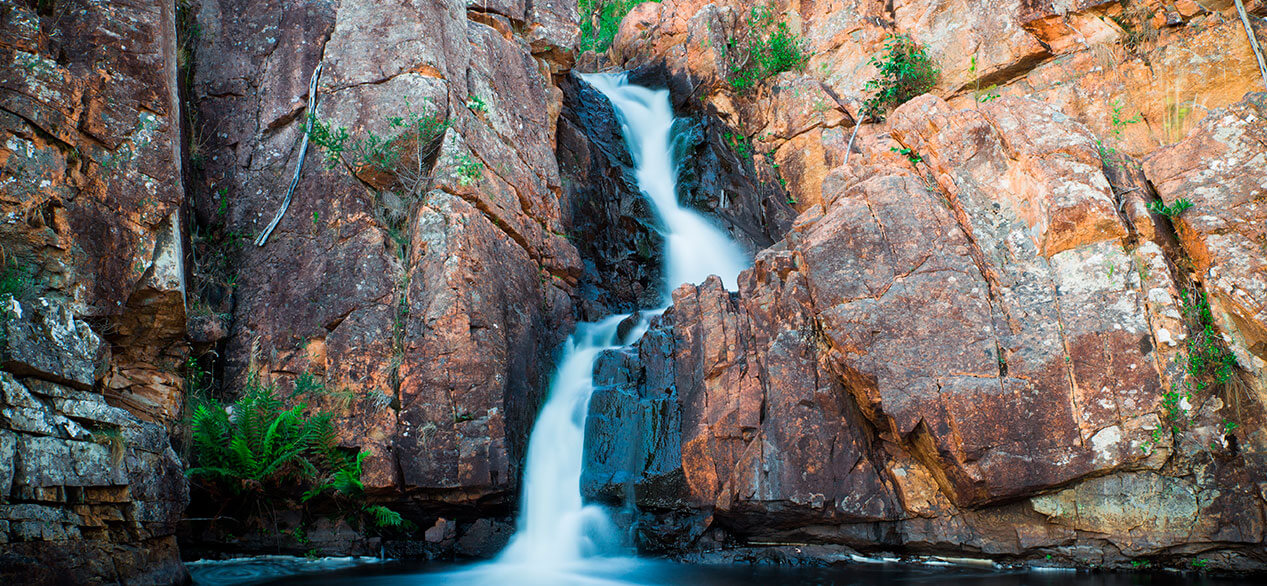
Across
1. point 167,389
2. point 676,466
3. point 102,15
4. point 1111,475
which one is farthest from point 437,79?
point 1111,475

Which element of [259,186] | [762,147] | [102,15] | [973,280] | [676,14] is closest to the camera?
[973,280]

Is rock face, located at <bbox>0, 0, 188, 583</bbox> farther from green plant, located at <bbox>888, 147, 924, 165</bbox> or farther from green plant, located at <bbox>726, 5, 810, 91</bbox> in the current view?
green plant, located at <bbox>726, 5, 810, 91</bbox>

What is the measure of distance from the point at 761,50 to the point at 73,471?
46.1ft

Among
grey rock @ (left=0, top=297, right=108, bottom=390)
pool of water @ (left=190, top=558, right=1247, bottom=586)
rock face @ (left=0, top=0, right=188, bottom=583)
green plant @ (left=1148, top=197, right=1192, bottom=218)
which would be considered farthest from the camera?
green plant @ (left=1148, top=197, right=1192, bottom=218)

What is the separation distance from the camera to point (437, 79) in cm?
1113

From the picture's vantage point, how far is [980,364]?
7.89m

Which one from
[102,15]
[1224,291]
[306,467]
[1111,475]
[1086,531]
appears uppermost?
[102,15]

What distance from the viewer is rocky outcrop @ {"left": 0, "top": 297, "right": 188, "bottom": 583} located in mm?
5832

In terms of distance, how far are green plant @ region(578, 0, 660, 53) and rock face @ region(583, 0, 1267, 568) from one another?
1184 cm

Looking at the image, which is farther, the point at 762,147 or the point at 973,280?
the point at 762,147

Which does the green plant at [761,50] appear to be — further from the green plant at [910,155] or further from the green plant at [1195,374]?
the green plant at [1195,374]

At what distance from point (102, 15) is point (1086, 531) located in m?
12.5

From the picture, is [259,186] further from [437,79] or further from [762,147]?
[762,147]

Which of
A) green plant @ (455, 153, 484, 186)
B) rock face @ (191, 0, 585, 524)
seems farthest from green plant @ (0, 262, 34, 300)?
green plant @ (455, 153, 484, 186)
